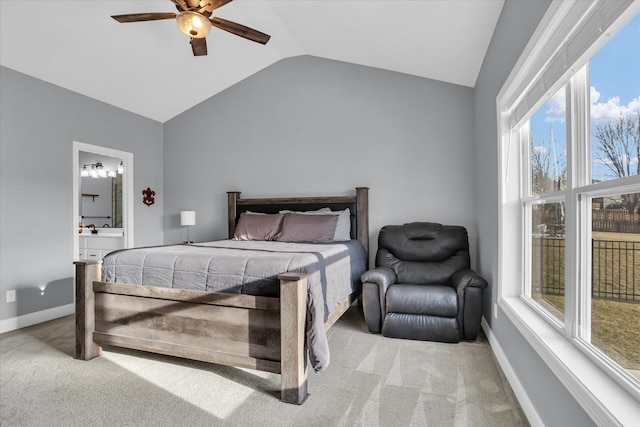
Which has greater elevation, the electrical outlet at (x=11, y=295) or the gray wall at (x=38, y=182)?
the gray wall at (x=38, y=182)

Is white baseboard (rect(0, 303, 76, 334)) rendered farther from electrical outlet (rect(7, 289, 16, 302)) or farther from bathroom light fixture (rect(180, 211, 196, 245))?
bathroom light fixture (rect(180, 211, 196, 245))

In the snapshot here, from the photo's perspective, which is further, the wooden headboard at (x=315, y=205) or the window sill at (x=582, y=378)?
the wooden headboard at (x=315, y=205)

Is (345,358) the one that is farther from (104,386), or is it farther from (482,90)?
(482,90)

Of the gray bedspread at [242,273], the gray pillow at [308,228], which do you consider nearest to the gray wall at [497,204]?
the gray bedspread at [242,273]

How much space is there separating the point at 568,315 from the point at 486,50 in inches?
95.7

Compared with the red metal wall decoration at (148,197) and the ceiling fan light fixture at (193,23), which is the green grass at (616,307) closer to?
the ceiling fan light fixture at (193,23)

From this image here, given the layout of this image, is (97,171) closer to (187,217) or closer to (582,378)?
(187,217)

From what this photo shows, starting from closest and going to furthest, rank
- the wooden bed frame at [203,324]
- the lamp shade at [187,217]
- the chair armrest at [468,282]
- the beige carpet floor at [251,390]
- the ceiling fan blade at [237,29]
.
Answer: the beige carpet floor at [251,390] < the wooden bed frame at [203,324] < the ceiling fan blade at [237,29] < the chair armrest at [468,282] < the lamp shade at [187,217]

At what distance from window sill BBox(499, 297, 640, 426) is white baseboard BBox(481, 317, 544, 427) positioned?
346mm

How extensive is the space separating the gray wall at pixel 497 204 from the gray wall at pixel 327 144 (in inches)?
15.7

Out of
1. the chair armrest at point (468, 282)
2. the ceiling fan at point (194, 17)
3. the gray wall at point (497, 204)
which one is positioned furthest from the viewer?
the chair armrest at point (468, 282)

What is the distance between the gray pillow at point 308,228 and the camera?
3.79 metres

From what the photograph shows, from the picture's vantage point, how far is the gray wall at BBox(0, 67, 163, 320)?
338 cm

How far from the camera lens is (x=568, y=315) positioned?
1.56 m
